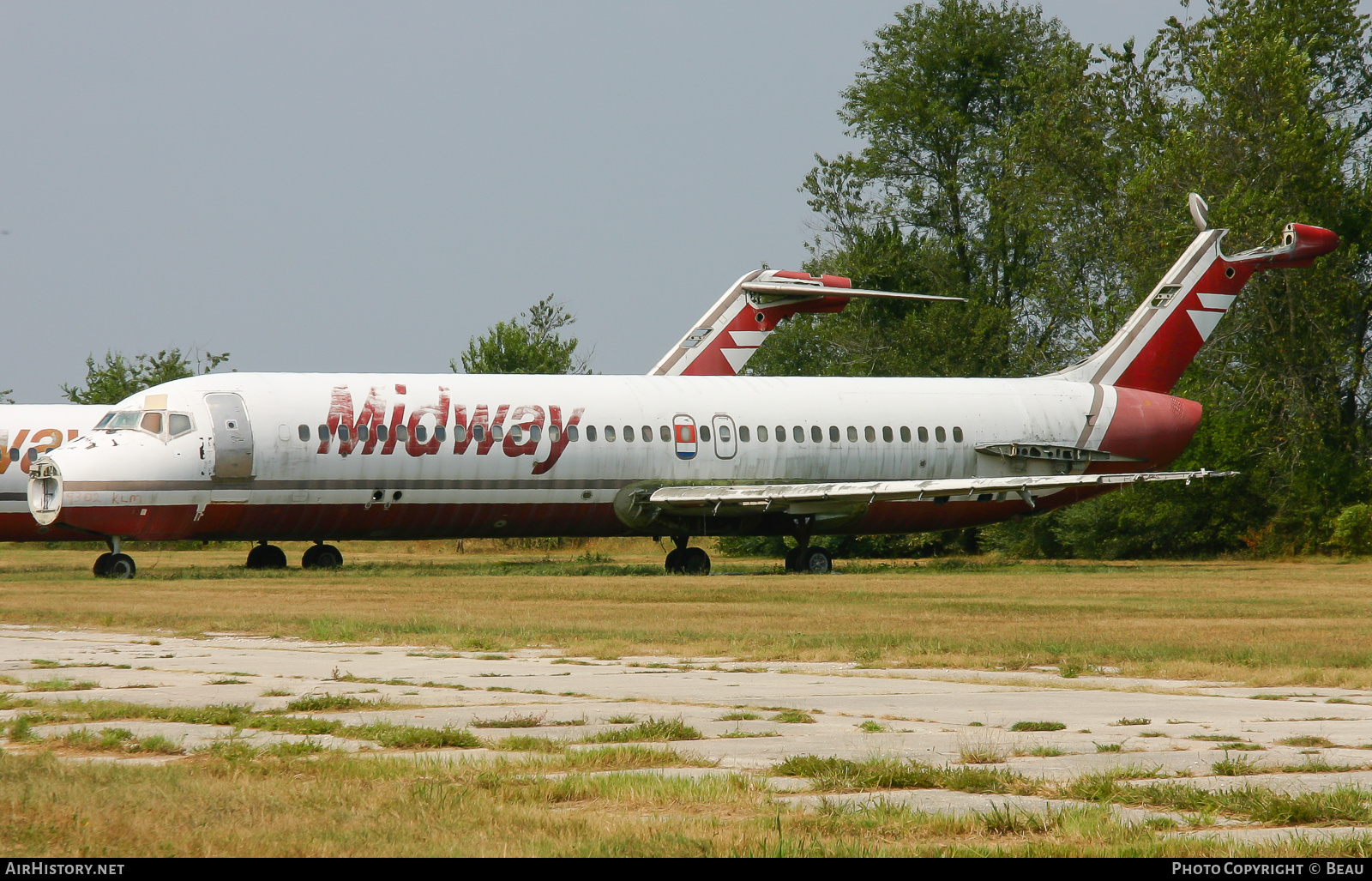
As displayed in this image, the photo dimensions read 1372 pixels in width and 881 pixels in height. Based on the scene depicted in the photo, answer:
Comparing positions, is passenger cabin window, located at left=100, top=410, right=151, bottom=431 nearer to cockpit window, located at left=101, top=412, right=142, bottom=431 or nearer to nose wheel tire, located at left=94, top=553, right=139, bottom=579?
cockpit window, located at left=101, top=412, right=142, bottom=431

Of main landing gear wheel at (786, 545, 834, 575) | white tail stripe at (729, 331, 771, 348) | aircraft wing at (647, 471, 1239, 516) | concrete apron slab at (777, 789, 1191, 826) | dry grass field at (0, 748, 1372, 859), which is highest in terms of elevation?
white tail stripe at (729, 331, 771, 348)

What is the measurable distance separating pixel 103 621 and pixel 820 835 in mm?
14889

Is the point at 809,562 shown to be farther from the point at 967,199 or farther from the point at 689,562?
the point at 967,199

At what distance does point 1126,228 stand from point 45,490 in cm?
3452

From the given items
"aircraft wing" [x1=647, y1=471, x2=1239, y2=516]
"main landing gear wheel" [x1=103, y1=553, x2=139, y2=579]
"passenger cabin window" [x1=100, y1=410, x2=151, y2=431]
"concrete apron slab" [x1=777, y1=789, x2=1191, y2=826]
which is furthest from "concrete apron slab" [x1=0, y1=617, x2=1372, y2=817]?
"aircraft wing" [x1=647, y1=471, x2=1239, y2=516]

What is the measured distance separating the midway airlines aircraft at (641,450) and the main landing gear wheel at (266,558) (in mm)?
73

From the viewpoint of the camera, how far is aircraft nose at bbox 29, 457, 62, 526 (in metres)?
31.1

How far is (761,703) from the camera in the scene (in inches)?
451

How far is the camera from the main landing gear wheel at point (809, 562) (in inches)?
1460

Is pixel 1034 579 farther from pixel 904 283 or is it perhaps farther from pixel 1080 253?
pixel 904 283

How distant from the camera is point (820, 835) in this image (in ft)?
21.5

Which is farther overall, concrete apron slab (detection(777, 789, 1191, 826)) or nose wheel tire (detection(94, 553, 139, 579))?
nose wheel tire (detection(94, 553, 139, 579))

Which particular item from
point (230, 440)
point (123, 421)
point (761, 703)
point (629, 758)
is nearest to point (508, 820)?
point (629, 758)

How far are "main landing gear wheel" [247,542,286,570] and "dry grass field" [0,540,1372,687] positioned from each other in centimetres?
84
